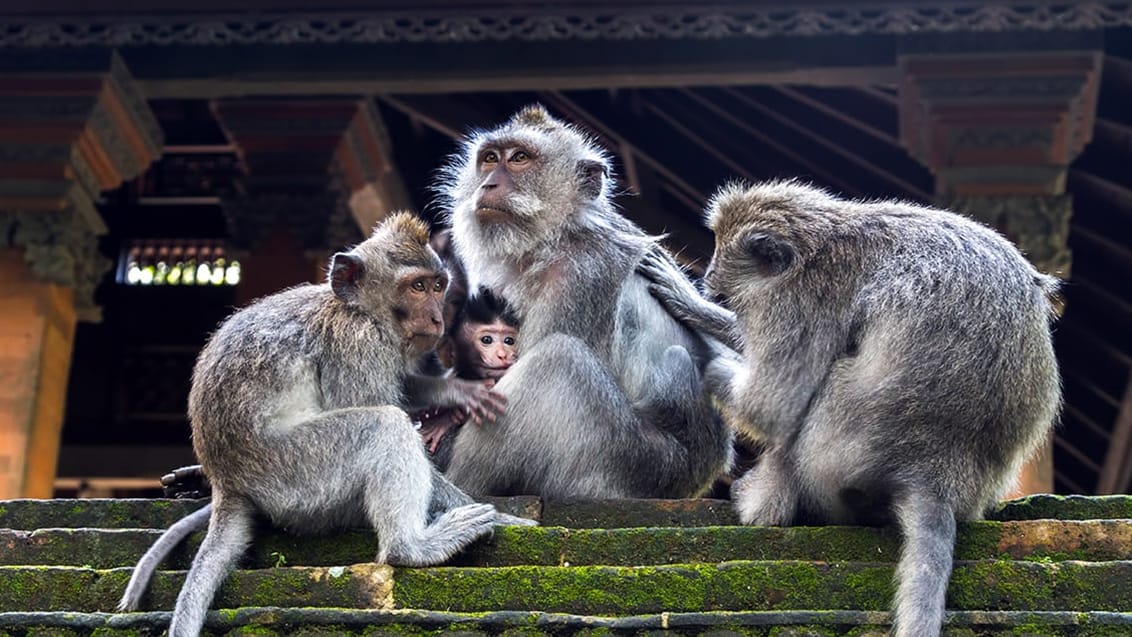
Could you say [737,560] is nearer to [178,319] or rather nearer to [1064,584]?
[1064,584]

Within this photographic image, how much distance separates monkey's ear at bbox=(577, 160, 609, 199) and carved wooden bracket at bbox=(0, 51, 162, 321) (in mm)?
6458

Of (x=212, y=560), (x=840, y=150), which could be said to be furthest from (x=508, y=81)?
(x=212, y=560)

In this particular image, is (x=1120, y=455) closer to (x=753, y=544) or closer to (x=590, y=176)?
(x=590, y=176)

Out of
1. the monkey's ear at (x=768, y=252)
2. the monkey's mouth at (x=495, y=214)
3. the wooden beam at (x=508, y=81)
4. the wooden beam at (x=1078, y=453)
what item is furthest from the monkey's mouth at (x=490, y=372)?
Result: the wooden beam at (x=1078, y=453)

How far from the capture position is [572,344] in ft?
22.1

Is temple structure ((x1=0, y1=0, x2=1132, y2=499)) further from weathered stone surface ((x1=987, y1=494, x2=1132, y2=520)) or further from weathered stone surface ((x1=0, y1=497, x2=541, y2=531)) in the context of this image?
weathered stone surface ((x1=0, y1=497, x2=541, y2=531))

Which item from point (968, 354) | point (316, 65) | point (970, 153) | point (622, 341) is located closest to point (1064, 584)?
point (968, 354)

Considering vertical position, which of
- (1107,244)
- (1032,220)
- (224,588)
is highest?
(1107,244)

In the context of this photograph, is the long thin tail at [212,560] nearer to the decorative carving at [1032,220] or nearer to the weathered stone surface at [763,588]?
the weathered stone surface at [763,588]

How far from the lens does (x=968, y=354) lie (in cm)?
589

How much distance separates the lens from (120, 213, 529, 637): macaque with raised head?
582 centimetres

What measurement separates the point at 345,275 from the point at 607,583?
157cm

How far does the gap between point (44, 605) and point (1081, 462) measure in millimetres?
13723

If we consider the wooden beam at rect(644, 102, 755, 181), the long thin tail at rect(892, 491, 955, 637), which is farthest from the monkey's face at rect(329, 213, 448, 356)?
the wooden beam at rect(644, 102, 755, 181)
